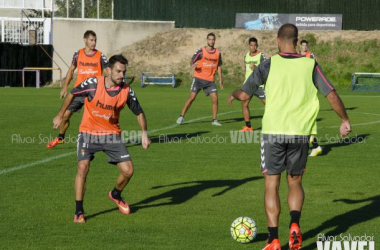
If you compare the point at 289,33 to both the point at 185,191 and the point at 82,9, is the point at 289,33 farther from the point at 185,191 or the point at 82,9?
the point at 82,9

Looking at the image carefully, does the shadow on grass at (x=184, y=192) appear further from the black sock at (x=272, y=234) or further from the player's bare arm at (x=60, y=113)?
the black sock at (x=272, y=234)

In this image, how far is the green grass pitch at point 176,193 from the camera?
7164 millimetres

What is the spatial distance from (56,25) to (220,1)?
11.5 metres

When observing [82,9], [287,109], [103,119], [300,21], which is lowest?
[103,119]

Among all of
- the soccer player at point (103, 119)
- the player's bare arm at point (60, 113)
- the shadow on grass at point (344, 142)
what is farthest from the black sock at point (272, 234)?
the shadow on grass at point (344, 142)

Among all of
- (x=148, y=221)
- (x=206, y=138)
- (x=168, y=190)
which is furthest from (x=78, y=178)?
(x=206, y=138)

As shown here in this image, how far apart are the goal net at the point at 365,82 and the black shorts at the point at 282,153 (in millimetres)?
34686

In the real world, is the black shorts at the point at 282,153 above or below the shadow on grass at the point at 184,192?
above

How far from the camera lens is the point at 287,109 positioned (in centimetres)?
662

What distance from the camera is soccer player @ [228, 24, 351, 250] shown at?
6578 millimetres

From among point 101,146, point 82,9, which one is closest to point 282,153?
point 101,146

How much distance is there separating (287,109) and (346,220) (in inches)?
76.5

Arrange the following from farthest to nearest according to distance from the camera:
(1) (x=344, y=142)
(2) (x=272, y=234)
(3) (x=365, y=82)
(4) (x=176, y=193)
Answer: (3) (x=365, y=82) < (1) (x=344, y=142) < (4) (x=176, y=193) < (2) (x=272, y=234)

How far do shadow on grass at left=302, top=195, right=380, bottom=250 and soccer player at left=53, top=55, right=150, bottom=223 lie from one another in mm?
2053
